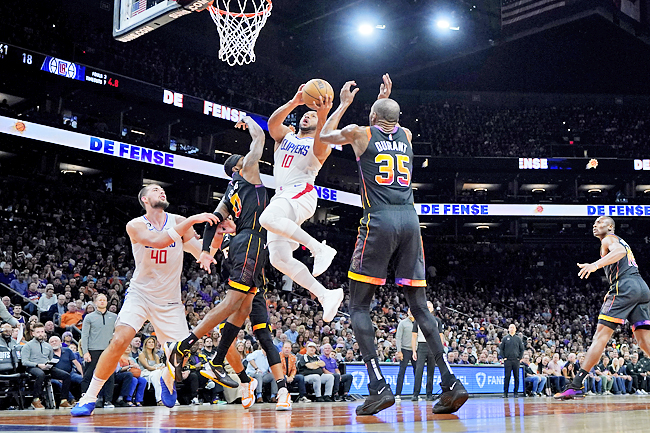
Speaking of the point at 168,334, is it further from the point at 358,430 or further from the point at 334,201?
the point at 334,201

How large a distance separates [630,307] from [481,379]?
386 inches

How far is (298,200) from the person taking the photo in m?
6.29

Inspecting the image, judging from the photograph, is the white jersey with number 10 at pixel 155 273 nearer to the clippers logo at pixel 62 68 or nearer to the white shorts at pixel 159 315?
the white shorts at pixel 159 315

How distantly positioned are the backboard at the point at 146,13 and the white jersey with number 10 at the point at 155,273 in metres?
5.39

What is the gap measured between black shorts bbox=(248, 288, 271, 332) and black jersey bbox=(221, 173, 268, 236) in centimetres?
74

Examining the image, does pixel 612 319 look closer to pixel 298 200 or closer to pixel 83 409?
pixel 298 200

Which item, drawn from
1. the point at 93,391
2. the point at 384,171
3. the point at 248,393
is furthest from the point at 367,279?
the point at 93,391

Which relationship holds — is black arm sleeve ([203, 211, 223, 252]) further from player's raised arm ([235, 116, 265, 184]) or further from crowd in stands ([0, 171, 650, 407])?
crowd in stands ([0, 171, 650, 407])

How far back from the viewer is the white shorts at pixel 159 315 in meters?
6.12

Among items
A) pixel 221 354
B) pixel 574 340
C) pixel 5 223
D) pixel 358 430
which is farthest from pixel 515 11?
pixel 358 430

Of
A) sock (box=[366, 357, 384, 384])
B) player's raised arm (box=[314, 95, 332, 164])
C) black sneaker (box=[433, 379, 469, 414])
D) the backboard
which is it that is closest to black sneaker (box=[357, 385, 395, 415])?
sock (box=[366, 357, 384, 384])

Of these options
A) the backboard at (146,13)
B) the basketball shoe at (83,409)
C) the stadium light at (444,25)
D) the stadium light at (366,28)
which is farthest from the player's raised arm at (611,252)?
the stadium light at (366,28)

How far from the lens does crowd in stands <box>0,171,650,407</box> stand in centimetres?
1234

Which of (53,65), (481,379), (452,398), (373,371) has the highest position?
(53,65)
